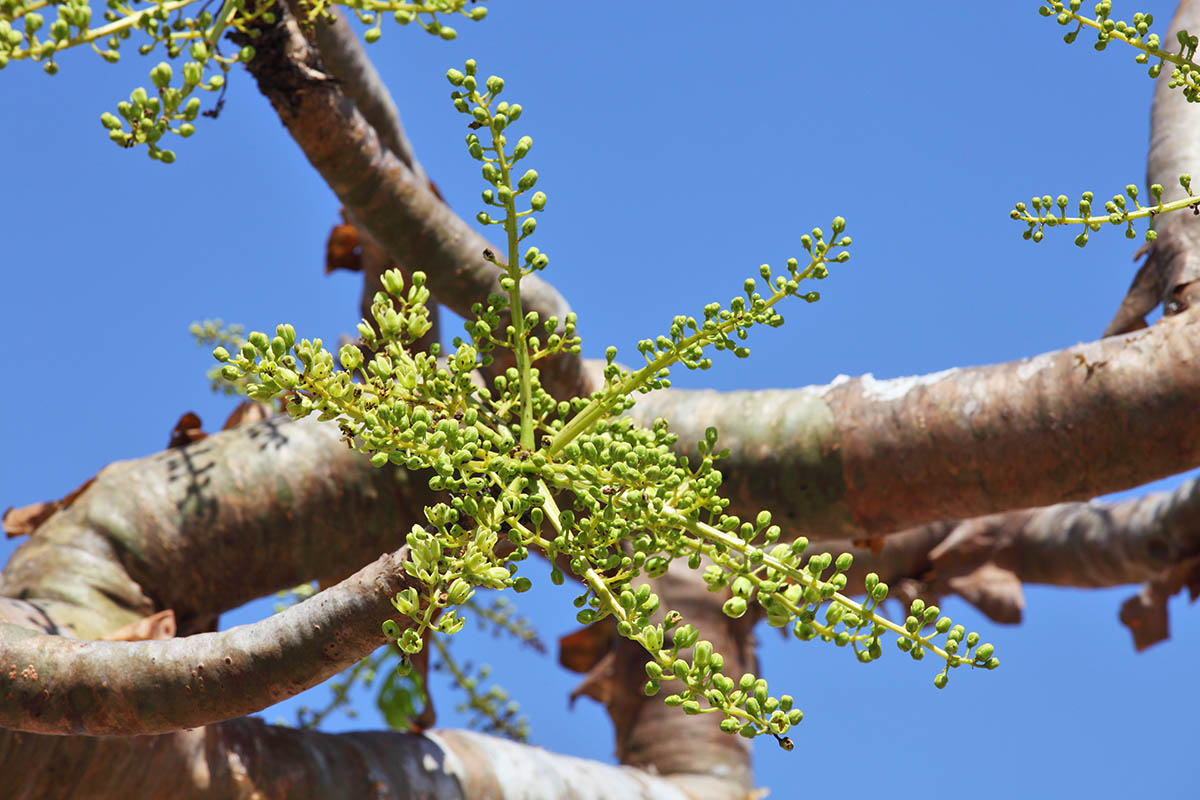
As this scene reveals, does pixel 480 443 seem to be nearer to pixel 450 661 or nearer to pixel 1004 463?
pixel 1004 463

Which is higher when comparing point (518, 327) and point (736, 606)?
point (518, 327)

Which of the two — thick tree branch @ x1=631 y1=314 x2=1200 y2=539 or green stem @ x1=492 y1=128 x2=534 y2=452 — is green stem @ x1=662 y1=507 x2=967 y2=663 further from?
thick tree branch @ x1=631 y1=314 x2=1200 y2=539

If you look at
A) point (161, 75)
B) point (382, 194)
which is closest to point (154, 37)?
point (161, 75)

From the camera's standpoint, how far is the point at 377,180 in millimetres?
2377

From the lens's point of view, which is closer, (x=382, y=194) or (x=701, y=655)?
(x=701, y=655)

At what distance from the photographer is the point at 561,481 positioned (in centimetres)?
134

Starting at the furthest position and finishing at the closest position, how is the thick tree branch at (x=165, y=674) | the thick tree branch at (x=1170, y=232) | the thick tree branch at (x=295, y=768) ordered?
1. the thick tree branch at (x=1170, y=232)
2. the thick tree branch at (x=295, y=768)
3. the thick tree branch at (x=165, y=674)

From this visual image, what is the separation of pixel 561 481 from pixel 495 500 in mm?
93

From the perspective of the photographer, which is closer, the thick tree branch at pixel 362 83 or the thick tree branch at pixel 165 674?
the thick tree branch at pixel 165 674

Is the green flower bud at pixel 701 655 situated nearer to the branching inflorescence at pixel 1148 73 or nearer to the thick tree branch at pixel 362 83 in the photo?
the branching inflorescence at pixel 1148 73

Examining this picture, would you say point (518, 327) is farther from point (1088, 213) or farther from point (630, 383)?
point (1088, 213)

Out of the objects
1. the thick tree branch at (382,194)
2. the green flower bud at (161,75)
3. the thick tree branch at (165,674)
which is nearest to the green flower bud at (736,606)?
the thick tree branch at (165,674)

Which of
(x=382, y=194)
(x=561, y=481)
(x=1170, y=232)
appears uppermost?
(x=382, y=194)

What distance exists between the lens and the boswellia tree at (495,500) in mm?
1249
